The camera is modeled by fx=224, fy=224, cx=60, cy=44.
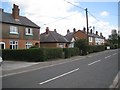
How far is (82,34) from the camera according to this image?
8912 cm

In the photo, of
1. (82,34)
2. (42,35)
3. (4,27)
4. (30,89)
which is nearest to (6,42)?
(4,27)

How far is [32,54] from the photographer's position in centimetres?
2809

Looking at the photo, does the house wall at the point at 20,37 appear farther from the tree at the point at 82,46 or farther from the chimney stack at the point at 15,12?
the tree at the point at 82,46

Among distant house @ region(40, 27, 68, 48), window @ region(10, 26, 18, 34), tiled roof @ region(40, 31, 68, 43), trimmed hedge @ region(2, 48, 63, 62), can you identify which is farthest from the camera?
tiled roof @ region(40, 31, 68, 43)

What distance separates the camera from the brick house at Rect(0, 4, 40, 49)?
37438 millimetres

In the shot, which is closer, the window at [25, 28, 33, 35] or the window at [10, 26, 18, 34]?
the window at [10, 26, 18, 34]

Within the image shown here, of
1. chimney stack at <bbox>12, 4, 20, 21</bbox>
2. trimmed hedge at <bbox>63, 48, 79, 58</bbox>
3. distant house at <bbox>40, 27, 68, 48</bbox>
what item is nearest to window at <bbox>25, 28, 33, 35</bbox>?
chimney stack at <bbox>12, 4, 20, 21</bbox>

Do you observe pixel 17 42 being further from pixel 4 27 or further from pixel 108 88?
pixel 108 88

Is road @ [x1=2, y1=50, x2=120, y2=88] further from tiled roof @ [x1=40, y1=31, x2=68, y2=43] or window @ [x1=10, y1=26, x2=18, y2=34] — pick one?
tiled roof @ [x1=40, y1=31, x2=68, y2=43]

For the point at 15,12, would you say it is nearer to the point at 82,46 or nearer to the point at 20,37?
the point at 20,37

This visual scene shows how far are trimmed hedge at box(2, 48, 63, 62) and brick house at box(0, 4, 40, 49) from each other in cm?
594

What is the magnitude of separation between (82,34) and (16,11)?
4990cm

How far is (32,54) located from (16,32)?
13087mm

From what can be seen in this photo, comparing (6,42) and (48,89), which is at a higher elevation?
(6,42)
